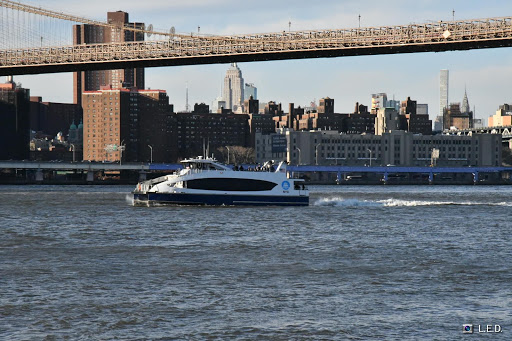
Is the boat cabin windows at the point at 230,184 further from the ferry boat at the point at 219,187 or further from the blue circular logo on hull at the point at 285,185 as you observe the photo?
the blue circular logo on hull at the point at 285,185

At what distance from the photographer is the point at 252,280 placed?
73.6ft

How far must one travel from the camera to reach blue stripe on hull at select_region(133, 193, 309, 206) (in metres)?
50.4

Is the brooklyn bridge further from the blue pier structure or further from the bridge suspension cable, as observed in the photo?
the blue pier structure

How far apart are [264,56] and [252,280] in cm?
4411

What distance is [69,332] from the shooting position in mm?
16688

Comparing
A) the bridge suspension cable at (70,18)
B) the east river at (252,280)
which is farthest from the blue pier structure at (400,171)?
the east river at (252,280)

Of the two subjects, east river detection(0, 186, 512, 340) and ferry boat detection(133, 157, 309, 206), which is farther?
ferry boat detection(133, 157, 309, 206)

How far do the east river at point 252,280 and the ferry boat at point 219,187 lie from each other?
32.4 feet

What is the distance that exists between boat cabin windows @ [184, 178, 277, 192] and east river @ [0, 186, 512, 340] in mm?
10115

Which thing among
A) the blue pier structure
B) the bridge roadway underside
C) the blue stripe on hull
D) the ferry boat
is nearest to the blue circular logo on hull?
the ferry boat

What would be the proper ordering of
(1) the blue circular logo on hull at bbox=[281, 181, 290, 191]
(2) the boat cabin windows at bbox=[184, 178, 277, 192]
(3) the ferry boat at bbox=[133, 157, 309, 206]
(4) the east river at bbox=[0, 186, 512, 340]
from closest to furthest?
1. (4) the east river at bbox=[0, 186, 512, 340]
2. (3) the ferry boat at bbox=[133, 157, 309, 206]
3. (2) the boat cabin windows at bbox=[184, 178, 277, 192]
4. (1) the blue circular logo on hull at bbox=[281, 181, 290, 191]

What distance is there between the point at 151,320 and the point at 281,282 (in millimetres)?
5122

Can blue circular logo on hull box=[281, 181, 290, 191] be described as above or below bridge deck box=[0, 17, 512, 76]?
below

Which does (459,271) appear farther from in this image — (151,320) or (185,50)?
(185,50)
